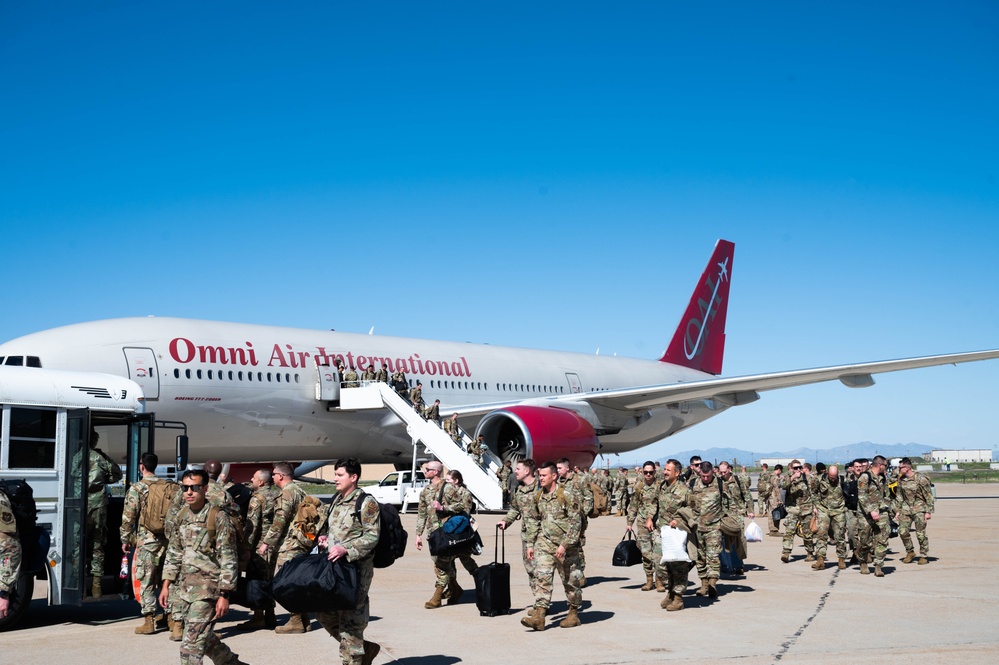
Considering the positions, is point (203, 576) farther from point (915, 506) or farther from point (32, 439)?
point (915, 506)

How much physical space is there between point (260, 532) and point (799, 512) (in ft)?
25.5

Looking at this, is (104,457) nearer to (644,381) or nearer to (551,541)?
(551,541)

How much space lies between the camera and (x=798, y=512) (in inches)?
524

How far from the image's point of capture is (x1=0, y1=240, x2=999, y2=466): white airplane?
17125 mm

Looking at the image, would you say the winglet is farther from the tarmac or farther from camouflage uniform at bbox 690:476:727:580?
camouflage uniform at bbox 690:476:727:580

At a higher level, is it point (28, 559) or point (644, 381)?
point (644, 381)

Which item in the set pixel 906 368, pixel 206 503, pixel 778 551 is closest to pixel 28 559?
pixel 206 503

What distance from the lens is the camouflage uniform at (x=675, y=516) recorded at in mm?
9336

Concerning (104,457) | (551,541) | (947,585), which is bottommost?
(947,585)

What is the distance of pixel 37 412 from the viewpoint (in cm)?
857

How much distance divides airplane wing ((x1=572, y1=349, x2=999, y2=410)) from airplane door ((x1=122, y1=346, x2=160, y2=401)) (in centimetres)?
1007

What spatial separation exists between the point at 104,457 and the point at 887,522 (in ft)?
29.7

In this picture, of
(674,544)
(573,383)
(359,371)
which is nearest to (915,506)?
(674,544)

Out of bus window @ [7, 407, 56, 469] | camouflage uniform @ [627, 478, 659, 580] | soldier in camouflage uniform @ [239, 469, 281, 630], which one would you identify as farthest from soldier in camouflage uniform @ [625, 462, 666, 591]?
bus window @ [7, 407, 56, 469]
